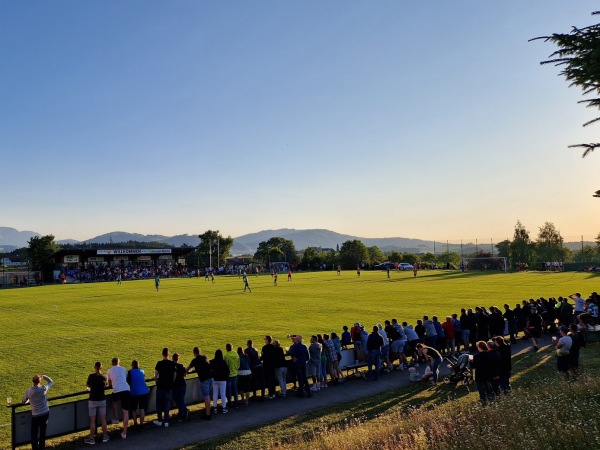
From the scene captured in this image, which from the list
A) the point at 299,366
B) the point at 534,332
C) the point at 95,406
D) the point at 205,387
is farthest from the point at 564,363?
the point at 95,406

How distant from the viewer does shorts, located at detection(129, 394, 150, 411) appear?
11031 millimetres

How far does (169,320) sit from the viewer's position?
2598cm

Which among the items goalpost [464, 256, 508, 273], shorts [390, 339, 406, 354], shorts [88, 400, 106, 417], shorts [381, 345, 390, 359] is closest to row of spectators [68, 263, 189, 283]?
goalpost [464, 256, 508, 273]

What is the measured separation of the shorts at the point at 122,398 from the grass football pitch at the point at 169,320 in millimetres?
2231

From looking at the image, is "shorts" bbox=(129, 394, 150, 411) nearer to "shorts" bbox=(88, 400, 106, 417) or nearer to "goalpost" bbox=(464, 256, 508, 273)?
"shorts" bbox=(88, 400, 106, 417)

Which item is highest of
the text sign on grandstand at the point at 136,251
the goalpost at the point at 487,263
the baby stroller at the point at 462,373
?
the text sign on grandstand at the point at 136,251

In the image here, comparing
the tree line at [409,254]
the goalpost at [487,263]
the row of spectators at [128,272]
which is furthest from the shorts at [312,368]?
the goalpost at [487,263]

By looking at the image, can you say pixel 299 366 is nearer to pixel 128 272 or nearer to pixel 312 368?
pixel 312 368

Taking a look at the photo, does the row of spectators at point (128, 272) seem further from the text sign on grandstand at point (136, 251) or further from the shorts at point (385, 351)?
the shorts at point (385, 351)

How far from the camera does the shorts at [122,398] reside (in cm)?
1076

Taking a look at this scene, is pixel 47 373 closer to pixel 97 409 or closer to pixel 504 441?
pixel 97 409

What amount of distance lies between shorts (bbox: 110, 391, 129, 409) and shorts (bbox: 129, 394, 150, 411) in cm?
15

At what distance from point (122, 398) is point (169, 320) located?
15495 mm

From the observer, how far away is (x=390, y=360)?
15.8 meters
